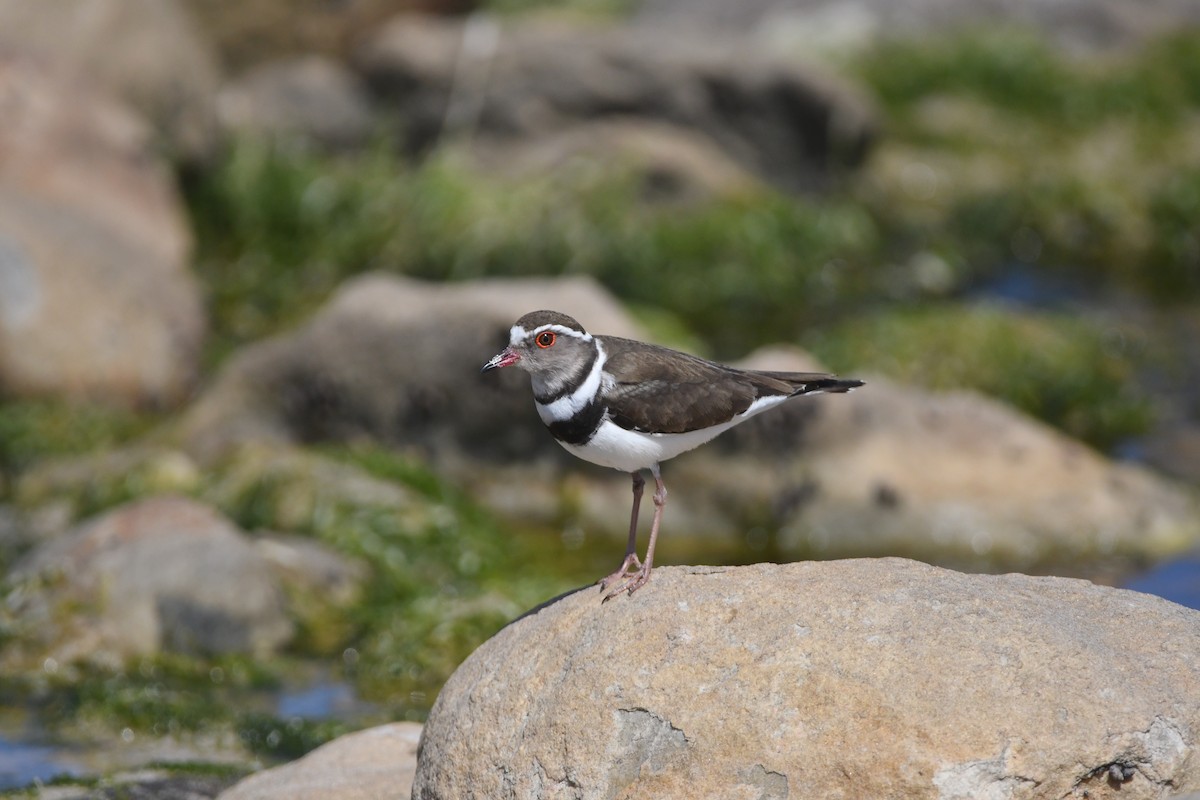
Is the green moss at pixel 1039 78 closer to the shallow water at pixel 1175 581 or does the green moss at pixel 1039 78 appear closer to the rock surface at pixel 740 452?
the rock surface at pixel 740 452

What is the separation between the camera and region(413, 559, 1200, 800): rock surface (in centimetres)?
550

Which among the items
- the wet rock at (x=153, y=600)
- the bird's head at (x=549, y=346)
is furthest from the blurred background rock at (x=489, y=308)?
the bird's head at (x=549, y=346)

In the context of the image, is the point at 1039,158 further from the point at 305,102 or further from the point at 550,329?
the point at 550,329

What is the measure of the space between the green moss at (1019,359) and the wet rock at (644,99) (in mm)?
4090

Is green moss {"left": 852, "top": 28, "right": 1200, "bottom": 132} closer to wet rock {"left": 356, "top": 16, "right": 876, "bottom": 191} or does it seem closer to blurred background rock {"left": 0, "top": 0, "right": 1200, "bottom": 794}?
blurred background rock {"left": 0, "top": 0, "right": 1200, "bottom": 794}

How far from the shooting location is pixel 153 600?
10102 millimetres

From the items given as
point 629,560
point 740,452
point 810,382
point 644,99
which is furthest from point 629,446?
point 644,99

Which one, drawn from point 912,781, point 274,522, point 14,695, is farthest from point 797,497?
point 912,781

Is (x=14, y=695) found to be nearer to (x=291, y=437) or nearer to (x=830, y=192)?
(x=291, y=437)

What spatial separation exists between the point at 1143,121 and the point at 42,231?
14.3 meters

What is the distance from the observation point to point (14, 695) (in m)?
9.64

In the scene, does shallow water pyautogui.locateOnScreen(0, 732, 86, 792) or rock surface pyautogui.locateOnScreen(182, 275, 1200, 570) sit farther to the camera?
rock surface pyautogui.locateOnScreen(182, 275, 1200, 570)

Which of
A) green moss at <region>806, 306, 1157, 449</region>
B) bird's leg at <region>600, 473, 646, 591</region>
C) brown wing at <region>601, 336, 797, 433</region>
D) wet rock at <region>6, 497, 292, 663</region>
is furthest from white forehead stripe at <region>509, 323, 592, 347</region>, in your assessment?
green moss at <region>806, 306, 1157, 449</region>

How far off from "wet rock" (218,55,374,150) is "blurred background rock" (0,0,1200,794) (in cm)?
6
